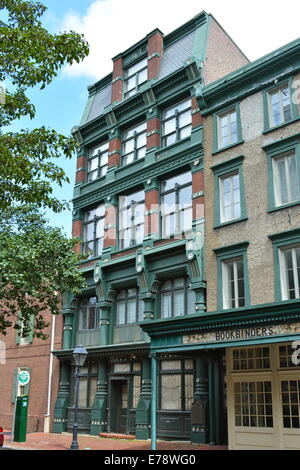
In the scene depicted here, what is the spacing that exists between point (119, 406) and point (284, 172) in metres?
12.2

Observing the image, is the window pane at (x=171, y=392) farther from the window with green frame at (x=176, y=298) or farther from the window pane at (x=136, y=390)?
the window with green frame at (x=176, y=298)

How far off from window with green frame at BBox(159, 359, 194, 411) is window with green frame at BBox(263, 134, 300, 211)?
23.2 ft

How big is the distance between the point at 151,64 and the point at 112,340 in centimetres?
1332

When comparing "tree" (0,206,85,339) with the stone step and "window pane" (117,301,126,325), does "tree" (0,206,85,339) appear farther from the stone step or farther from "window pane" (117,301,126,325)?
the stone step

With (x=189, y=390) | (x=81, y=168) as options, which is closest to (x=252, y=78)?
(x=81, y=168)

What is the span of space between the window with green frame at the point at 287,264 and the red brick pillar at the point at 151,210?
6.20 meters

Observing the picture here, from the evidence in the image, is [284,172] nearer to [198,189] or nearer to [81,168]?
[198,189]

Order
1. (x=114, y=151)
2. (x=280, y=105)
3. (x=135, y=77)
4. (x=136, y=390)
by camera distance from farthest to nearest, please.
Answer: (x=135, y=77)
(x=114, y=151)
(x=136, y=390)
(x=280, y=105)

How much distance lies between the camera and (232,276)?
730 inches

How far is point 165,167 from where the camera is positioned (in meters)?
22.4

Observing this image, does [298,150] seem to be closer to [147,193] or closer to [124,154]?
[147,193]
